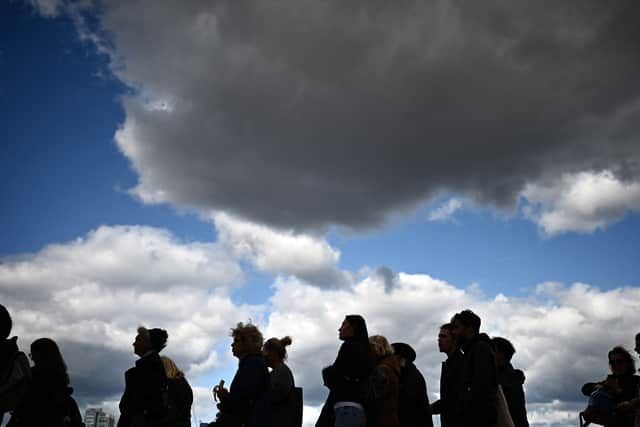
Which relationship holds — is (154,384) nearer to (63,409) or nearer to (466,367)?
(63,409)

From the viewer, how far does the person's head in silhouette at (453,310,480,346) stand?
7.44 metres

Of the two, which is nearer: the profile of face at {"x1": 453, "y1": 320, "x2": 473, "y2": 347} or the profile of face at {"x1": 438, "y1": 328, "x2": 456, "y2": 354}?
the profile of face at {"x1": 453, "y1": 320, "x2": 473, "y2": 347}

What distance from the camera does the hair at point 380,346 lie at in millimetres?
7188

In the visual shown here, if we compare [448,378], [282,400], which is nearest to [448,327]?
[448,378]

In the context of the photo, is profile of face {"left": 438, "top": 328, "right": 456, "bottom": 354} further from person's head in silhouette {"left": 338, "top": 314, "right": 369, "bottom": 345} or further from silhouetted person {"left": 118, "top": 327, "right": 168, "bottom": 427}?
silhouetted person {"left": 118, "top": 327, "right": 168, "bottom": 427}

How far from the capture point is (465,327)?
24.5ft

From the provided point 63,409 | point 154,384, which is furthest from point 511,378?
point 63,409

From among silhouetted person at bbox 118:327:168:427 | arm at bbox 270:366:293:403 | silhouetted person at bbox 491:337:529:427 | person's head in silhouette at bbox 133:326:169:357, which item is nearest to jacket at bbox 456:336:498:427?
silhouetted person at bbox 491:337:529:427

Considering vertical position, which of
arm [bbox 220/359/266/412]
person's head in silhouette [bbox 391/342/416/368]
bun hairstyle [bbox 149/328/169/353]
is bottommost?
arm [bbox 220/359/266/412]

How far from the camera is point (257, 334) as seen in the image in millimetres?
8570

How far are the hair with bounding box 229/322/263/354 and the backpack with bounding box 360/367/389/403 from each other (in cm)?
235

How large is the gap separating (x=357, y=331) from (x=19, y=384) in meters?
3.75

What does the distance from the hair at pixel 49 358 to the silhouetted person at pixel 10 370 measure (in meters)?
1.64

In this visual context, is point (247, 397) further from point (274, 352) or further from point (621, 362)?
point (621, 362)
